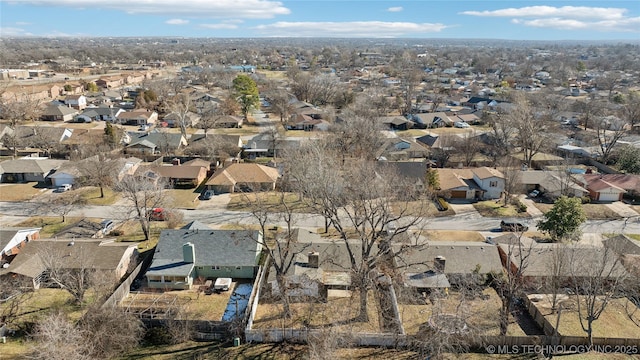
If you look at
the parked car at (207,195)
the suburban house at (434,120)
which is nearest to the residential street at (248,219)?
the parked car at (207,195)

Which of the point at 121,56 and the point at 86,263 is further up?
the point at 121,56

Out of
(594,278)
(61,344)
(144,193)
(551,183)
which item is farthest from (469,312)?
(551,183)

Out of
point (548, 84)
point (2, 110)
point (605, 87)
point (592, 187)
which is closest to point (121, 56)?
point (2, 110)

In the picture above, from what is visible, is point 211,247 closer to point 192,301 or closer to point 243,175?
point 192,301

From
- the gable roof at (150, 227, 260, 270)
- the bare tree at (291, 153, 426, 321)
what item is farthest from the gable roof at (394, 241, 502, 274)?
the gable roof at (150, 227, 260, 270)

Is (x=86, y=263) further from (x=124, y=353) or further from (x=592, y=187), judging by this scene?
(x=592, y=187)

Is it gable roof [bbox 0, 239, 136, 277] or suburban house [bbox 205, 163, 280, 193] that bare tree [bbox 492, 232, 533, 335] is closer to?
gable roof [bbox 0, 239, 136, 277]
